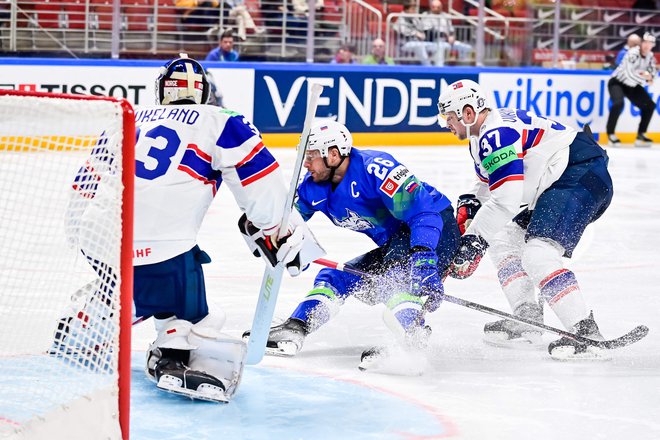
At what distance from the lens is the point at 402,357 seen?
3.79m

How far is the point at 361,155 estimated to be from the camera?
13.1ft

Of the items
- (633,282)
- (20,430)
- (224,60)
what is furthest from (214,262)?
(224,60)

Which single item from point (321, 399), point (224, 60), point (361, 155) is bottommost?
point (321, 399)

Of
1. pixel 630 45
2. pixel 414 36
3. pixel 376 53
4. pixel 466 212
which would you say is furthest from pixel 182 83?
pixel 630 45

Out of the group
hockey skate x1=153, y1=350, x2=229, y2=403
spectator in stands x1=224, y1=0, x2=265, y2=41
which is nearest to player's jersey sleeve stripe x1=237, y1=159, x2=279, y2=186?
hockey skate x1=153, y1=350, x2=229, y2=403

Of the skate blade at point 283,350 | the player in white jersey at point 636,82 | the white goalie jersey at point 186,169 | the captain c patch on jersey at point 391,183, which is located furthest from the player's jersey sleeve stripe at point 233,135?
the player in white jersey at point 636,82

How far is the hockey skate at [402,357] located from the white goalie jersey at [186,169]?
0.80 metres

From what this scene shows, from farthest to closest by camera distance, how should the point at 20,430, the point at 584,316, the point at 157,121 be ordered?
the point at 584,316 → the point at 157,121 → the point at 20,430

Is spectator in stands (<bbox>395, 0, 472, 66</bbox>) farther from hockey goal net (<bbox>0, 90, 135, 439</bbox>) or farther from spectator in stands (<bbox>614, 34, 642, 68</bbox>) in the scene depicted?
hockey goal net (<bbox>0, 90, 135, 439</bbox>)

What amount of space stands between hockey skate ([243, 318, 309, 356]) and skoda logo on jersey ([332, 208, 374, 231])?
41 cm

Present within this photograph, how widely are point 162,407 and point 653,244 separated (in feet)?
12.9

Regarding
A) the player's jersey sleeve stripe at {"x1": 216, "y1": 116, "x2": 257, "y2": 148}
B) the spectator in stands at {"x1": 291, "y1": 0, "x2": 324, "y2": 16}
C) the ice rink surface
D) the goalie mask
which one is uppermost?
the spectator in stands at {"x1": 291, "y1": 0, "x2": 324, "y2": 16}

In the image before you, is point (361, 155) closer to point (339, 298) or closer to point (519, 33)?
point (339, 298)

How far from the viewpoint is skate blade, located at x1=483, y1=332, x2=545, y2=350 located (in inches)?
165
